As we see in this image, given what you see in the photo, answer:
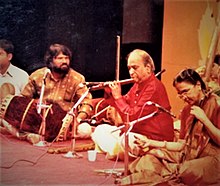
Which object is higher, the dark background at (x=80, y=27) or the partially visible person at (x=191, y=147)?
the dark background at (x=80, y=27)

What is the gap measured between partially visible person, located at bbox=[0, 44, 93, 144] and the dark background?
5 centimetres

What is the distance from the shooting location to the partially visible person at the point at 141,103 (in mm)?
3734

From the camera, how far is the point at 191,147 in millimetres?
3768

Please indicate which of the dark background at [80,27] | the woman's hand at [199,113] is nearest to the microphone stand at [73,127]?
the dark background at [80,27]

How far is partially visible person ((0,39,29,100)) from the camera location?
3850 millimetres

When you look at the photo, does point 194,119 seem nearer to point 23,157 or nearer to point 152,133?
point 152,133

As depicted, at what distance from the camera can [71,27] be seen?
385 centimetres

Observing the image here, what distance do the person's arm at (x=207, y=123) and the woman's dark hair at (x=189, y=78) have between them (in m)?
0.17

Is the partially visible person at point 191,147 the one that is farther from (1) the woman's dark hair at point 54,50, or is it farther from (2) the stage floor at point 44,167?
(1) the woman's dark hair at point 54,50

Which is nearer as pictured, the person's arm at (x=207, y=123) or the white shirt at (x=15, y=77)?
the person's arm at (x=207, y=123)

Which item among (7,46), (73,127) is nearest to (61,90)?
(73,127)

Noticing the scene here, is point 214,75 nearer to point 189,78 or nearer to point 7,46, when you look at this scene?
point 189,78

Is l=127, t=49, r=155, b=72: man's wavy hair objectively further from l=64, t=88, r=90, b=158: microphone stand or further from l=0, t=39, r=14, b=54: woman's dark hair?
l=0, t=39, r=14, b=54: woman's dark hair

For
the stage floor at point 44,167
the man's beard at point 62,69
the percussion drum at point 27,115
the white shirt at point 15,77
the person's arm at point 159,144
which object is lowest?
the stage floor at point 44,167
